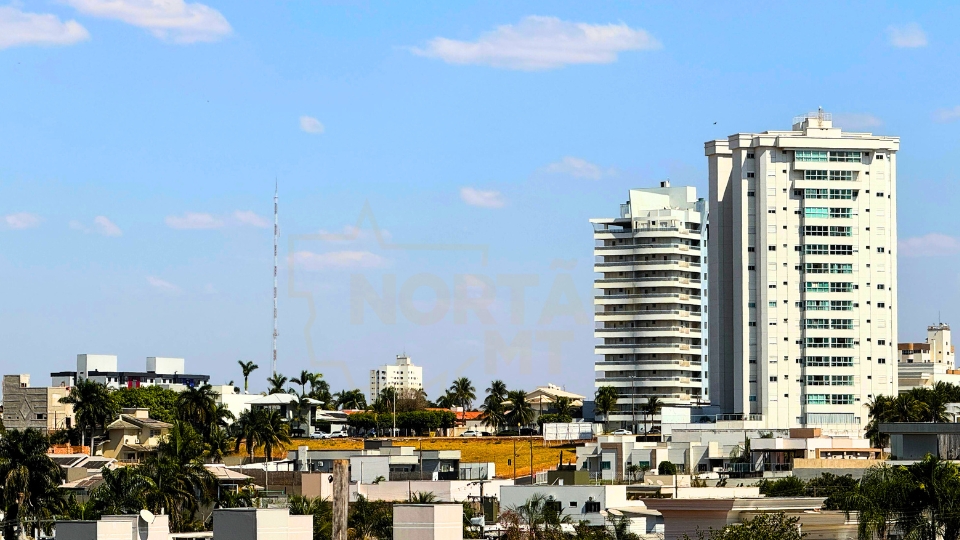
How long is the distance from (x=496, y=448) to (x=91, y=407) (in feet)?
140

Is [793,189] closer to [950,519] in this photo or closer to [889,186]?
[889,186]

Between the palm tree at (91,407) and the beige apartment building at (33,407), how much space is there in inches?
442

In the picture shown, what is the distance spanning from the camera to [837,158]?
605 feet

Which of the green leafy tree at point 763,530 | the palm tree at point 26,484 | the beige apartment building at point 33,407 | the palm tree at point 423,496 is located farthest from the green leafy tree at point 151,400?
the green leafy tree at point 763,530

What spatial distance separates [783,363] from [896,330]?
1389 centimetres

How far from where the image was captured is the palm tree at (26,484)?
9031 cm

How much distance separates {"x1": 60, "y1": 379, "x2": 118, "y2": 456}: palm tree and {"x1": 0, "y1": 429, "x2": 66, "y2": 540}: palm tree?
75.9m

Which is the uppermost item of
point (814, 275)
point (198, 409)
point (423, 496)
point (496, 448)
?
point (814, 275)

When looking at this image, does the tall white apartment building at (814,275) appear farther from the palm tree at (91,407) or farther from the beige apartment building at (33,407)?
the beige apartment building at (33,407)

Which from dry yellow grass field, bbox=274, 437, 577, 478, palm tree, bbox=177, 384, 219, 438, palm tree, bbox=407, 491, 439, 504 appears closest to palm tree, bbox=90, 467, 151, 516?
palm tree, bbox=407, 491, 439, 504

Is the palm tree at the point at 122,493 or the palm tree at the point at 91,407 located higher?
the palm tree at the point at 91,407

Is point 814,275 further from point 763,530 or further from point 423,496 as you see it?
point 763,530

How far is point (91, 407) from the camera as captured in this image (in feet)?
554

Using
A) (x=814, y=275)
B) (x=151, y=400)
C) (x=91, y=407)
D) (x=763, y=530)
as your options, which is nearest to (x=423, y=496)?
(x=763, y=530)
